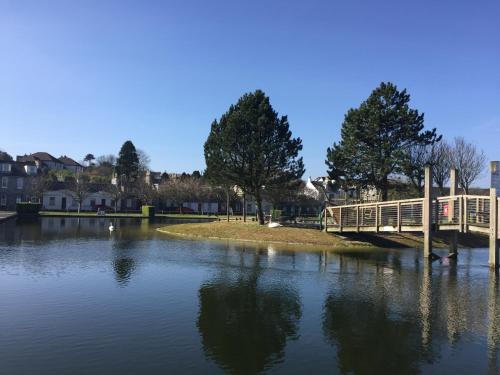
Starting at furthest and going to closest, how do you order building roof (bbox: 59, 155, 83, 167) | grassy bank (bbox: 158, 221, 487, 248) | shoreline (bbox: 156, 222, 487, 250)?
building roof (bbox: 59, 155, 83, 167) → grassy bank (bbox: 158, 221, 487, 248) → shoreline (bbox: 156, 222, 487, 250)

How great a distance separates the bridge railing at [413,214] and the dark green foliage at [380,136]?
671 cm

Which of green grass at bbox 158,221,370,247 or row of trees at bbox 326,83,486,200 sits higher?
row of trees at bbox 326,83,486,200

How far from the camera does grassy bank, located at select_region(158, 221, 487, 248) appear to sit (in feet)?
128

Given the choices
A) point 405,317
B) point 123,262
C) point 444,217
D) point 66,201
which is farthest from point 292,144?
point 66,201

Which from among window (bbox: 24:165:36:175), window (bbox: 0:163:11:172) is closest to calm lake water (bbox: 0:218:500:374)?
window (bbox: 0:163:11:172)

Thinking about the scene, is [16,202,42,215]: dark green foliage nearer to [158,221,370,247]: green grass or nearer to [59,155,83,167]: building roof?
[158,221,370,247]: green grass

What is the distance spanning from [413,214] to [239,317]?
2303 cm

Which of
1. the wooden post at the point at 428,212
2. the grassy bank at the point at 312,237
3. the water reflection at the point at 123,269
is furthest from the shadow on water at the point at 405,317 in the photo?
the grassy bank at the point at 312,237

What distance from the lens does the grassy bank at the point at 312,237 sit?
39.1 m

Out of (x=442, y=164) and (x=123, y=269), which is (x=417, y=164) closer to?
(x=442, y=164)

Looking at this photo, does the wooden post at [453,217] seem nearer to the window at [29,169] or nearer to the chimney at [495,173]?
the chimney at [495,173]

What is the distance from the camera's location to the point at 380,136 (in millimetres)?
47219

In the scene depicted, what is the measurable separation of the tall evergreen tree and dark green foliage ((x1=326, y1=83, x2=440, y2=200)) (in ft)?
18.5

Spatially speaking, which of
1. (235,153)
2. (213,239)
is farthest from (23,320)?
(235,153)
